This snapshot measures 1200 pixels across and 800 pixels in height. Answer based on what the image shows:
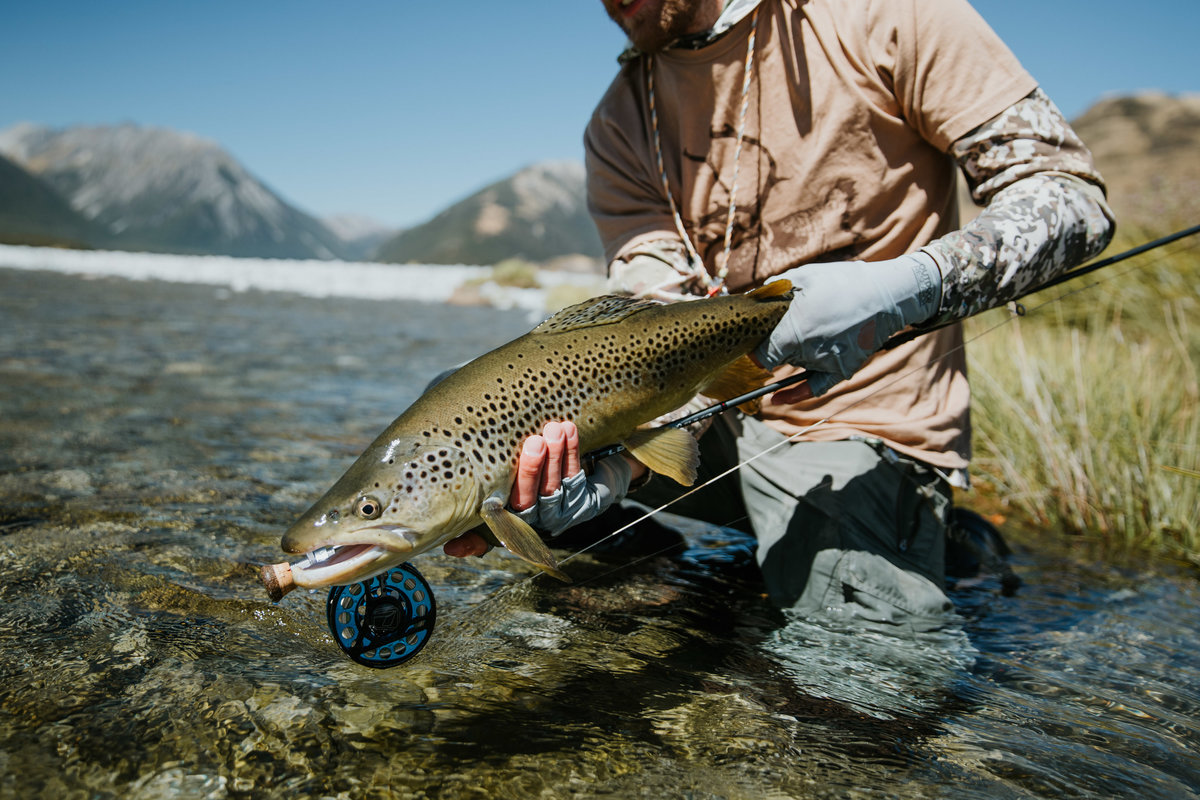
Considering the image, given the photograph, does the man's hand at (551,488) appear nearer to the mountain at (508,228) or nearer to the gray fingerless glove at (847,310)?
the gray fingerless glove at (847,310)

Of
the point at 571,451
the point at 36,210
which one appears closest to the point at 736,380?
the point at 571,451

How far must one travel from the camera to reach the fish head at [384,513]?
1870mm

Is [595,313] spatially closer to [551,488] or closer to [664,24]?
[551,488]

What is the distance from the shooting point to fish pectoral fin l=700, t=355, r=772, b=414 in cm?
268

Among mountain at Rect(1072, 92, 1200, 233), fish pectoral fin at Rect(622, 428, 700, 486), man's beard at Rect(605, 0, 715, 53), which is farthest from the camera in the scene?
mountain at Rect(1072, 92, 1200, 233)

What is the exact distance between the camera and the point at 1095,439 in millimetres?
4930

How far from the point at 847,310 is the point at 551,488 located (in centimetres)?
112

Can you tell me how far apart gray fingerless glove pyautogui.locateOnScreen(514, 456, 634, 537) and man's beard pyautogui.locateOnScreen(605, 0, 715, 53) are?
1843 millimetres

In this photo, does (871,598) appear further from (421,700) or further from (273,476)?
(273,476)

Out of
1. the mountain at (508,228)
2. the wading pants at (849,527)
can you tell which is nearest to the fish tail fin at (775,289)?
the wading pants at (849,527)

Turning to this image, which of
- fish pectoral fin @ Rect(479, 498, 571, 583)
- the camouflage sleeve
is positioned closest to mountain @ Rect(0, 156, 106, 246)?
fish pectoral fin @ Rect(479, 498, 571, 583)

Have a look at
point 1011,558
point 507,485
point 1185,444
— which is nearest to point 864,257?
point 507,485

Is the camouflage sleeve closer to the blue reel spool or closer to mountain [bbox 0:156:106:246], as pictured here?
the blue reel spool

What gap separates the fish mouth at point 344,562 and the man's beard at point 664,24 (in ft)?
7.92
